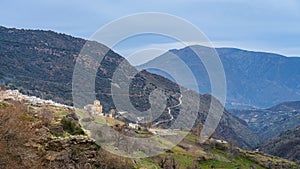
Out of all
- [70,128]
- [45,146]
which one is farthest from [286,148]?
[45,146]

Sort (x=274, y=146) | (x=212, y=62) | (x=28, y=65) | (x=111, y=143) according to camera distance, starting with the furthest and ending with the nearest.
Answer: (x=28, y=65) < (x=274, y=146) < (x=111, y=143) < (x=212, y=62)

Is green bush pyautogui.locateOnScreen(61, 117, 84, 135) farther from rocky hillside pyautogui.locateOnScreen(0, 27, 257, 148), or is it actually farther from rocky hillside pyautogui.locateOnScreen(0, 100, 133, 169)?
rocky hillside pyautogui.locateOnScreen(0, 27, 257, 148)

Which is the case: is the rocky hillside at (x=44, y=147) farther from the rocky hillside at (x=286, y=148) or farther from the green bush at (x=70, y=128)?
the rocky hillside at (x=286, y=148)

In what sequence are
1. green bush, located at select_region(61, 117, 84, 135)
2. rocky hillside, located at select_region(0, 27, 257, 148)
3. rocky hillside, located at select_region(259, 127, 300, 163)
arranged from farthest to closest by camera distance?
1. rocky hillside, located at select_region(259, 127, 300, 163)
2. rocky hillside, located at select_region(0, 27, 257, 148)
3. green bush, located at select_region(61, 117, 84, 135)

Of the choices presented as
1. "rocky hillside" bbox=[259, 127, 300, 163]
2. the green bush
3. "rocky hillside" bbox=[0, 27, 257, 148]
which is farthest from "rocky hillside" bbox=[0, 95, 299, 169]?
"rocky hillside" bbox=[259, 127, 300, 163]

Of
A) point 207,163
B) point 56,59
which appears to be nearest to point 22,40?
point 56,59

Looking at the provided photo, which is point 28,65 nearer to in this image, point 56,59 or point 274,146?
point 56,59

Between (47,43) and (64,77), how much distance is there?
50946 millimetres

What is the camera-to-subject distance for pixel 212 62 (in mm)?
30109

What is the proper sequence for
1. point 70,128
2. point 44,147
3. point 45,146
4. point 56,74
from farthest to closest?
1. point 56,74
2. point 70,128
3. point 45,146
4. point 44,147

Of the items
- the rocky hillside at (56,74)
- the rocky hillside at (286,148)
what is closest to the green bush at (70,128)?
the rocky hillside at (56,74)

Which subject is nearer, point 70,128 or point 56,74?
point 70,128

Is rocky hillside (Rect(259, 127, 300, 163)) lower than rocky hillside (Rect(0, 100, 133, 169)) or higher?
lower

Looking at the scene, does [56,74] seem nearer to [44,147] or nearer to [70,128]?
[70,128]
